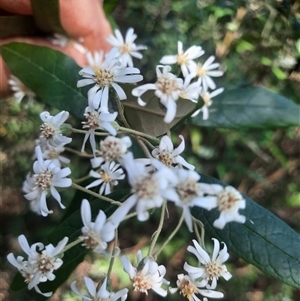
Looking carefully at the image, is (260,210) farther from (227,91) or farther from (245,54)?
(245,54)

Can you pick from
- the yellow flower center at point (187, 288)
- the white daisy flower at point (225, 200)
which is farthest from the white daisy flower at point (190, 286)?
the white daisy flower at point (225, 200)

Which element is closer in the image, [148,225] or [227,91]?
[227,91]

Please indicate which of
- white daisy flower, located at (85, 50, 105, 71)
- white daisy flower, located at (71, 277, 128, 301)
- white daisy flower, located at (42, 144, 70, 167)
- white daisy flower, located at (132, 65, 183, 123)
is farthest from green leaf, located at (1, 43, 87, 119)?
white daisy flower, located at (71, 277, 128, 301)

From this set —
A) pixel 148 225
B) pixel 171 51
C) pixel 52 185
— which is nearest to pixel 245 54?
pixel 171 51

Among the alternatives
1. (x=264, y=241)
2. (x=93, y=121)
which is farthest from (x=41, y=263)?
(x=264, y=241)

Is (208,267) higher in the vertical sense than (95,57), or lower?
lower

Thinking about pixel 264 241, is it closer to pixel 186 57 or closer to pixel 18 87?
pixel 186 57

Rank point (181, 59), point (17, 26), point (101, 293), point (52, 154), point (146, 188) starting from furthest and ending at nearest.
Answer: point (17, 26), point (181, 59), point (52, 154), point (101, 293), point (146, 188)

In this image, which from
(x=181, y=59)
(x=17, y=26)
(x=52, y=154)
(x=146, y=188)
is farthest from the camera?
(x=17, y=26)
